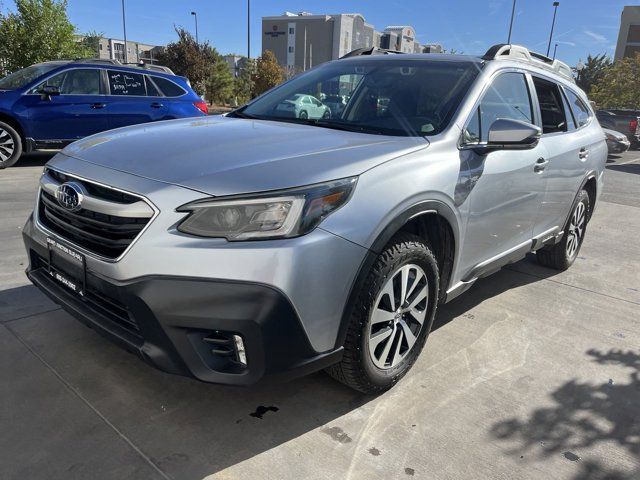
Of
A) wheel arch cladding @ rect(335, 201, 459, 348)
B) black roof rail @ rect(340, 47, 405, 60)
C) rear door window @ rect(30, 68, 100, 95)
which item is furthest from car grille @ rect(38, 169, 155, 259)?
rear door window @ rect(30, 68, 100, 95)

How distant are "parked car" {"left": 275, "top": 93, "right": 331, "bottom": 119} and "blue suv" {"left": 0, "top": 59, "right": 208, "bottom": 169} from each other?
646 cm

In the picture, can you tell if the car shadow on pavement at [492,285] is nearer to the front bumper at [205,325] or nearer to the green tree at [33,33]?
the front bumper at [205,325]

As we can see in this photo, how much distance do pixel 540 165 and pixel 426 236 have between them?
4.37 feet

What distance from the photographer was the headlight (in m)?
2.08

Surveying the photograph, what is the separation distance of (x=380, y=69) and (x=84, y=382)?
2.68m

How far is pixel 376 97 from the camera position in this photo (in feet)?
11.2

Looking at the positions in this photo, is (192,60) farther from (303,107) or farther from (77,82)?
(303,107)

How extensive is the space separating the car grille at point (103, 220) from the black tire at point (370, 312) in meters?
0.99

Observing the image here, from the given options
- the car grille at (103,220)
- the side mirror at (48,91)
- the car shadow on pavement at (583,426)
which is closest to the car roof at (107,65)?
the side mirror at (48,91)

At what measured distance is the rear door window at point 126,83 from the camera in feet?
30.7

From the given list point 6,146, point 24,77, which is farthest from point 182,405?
point 24,77

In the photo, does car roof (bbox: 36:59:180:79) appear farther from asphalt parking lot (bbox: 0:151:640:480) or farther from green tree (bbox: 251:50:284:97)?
green tree (bbox: 251:50:284:97)

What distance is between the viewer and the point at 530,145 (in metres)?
3.24

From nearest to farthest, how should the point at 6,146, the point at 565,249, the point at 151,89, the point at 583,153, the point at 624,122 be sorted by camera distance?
the point at 583,153
the point at 565,249
the point at 6,146
the point at 151,89
the point at 624,122
